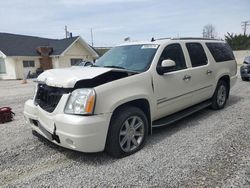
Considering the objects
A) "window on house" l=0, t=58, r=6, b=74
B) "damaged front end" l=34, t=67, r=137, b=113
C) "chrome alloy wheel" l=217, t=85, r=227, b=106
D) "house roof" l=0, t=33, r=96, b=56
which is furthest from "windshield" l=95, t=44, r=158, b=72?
"window on house" l=0, t=58, r=6, b=74

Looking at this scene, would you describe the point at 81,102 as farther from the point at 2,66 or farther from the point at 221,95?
the point at 2,66

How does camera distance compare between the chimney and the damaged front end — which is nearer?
the damaged front end

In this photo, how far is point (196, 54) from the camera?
5465 millimetres

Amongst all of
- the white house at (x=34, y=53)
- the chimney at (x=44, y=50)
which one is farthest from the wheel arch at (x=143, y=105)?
the chimney at (x=44, y=50)

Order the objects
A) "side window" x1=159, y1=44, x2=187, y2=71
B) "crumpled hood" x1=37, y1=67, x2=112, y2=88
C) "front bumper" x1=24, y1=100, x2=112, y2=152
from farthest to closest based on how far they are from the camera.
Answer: "side window" x1=159, y1=44, x2=187, y2=71 → "crumpled hood" x1=37, y1=67, x2=112, y2=88 → "front bumper" x1=24, y1=100, x2=112, y2=152

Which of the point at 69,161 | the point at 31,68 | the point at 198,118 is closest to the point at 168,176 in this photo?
the point at 69,161

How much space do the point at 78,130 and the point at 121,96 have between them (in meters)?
0.84

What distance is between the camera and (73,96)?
3389 millimetres

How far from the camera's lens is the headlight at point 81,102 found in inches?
128

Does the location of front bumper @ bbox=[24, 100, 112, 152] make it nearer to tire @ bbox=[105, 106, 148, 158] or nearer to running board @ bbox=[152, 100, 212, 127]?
tire @ bbox=[105, 106, 148, 158]

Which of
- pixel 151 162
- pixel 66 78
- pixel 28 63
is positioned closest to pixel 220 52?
pixel 151 162

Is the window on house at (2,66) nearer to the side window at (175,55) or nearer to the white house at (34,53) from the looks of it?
the white house at (34,53)

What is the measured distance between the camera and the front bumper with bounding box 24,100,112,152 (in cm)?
322

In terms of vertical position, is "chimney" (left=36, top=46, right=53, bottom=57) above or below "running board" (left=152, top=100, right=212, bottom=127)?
above
